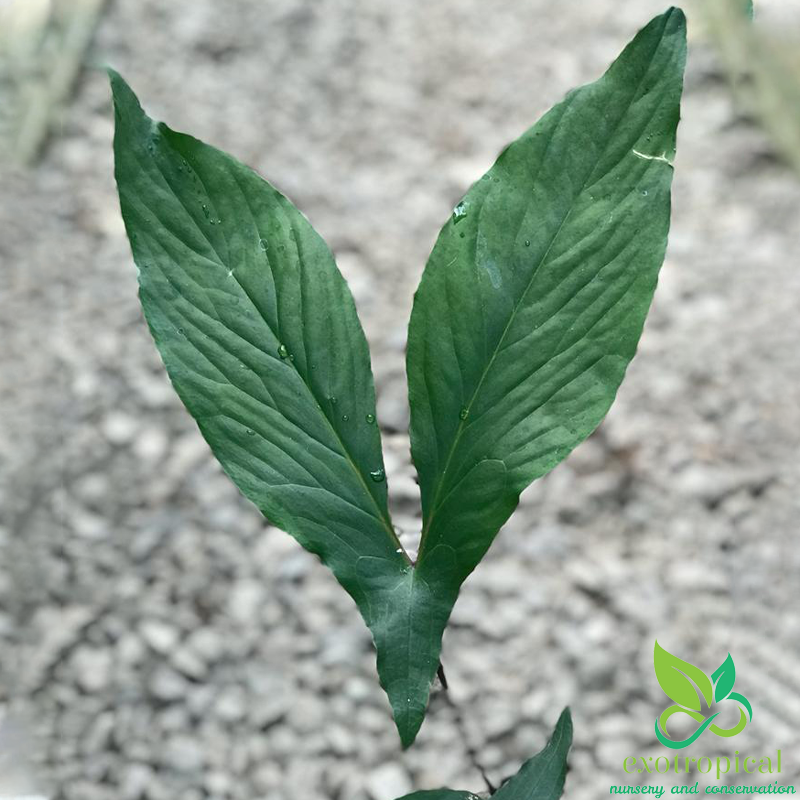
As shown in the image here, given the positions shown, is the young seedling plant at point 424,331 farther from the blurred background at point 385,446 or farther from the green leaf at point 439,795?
the blurred background at point 385,446

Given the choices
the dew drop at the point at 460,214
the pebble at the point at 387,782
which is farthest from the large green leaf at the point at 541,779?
the pebble at the point at 387,782

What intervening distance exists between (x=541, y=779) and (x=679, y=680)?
42cm

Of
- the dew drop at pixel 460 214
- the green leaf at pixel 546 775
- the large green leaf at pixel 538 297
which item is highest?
the dew drop at pixel 460 214

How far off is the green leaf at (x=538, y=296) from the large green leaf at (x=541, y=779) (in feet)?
0.38

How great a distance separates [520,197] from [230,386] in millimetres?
191

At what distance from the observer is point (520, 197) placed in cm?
54

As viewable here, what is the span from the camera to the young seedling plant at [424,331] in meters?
0.53

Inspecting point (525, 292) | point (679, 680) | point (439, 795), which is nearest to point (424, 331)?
point (525, 292)

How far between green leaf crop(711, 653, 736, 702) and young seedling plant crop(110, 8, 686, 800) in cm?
50

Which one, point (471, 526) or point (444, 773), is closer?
point (471, 526)

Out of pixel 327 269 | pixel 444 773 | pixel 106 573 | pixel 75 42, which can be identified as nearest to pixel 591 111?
pixel 327 269

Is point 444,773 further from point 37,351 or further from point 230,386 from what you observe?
point 37,351

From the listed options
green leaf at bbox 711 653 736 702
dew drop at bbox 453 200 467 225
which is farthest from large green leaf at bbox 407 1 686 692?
green leaf at bbox 711 653 736 702

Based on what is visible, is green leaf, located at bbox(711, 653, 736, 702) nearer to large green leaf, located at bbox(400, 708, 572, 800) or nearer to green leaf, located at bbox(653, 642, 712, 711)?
green leaf, located at bbox(653, 642, 712, 711)
